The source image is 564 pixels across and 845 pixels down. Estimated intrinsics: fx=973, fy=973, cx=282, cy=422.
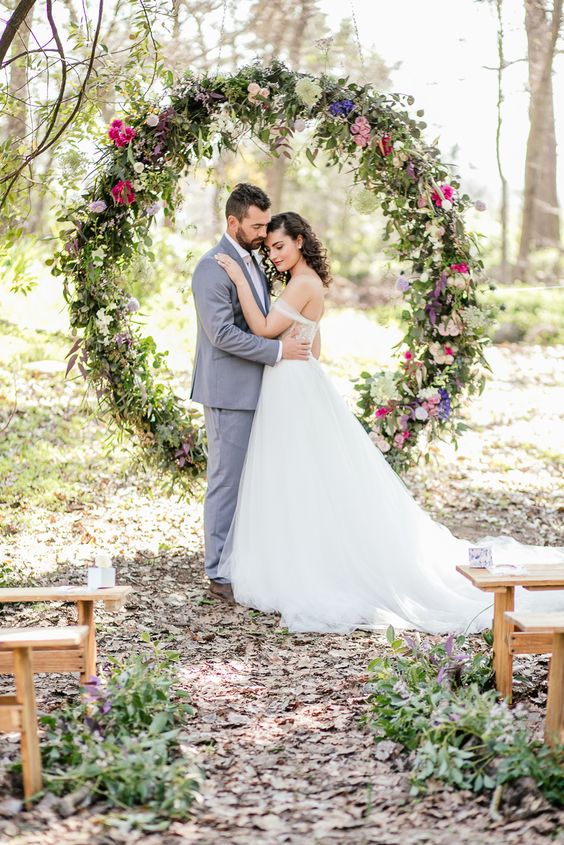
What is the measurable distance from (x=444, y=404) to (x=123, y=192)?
7.97 ft

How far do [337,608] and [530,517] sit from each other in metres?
3.10

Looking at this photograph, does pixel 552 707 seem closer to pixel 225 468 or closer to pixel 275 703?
pixel 275 703

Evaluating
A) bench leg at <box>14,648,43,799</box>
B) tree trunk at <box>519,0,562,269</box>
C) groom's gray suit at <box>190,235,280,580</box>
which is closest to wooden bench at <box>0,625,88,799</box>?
bench leg at <box>14,648,43,799</box>

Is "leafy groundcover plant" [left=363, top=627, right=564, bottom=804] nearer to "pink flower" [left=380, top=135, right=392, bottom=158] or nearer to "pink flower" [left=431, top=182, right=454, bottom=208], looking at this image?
"pink flower" [left=431, top=182, right=454, bottom=208]

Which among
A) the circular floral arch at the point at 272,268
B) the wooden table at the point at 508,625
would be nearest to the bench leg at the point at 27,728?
the wooden table at the point at 508,625

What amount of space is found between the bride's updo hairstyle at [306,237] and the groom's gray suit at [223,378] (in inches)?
11.1

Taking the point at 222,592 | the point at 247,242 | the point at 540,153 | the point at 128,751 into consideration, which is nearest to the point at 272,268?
the point at 247,242

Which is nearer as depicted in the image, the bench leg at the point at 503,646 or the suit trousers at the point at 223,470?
the bench leg at the point at 503,646

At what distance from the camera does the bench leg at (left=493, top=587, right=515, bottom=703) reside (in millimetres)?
4055

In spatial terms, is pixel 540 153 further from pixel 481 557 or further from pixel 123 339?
pixel 481 557

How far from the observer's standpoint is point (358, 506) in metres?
5.63

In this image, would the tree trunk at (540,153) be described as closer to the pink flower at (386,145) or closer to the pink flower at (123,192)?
the pink flower at (386,145)

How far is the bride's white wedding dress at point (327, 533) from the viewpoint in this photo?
5.31 meters

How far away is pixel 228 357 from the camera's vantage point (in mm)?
5785
